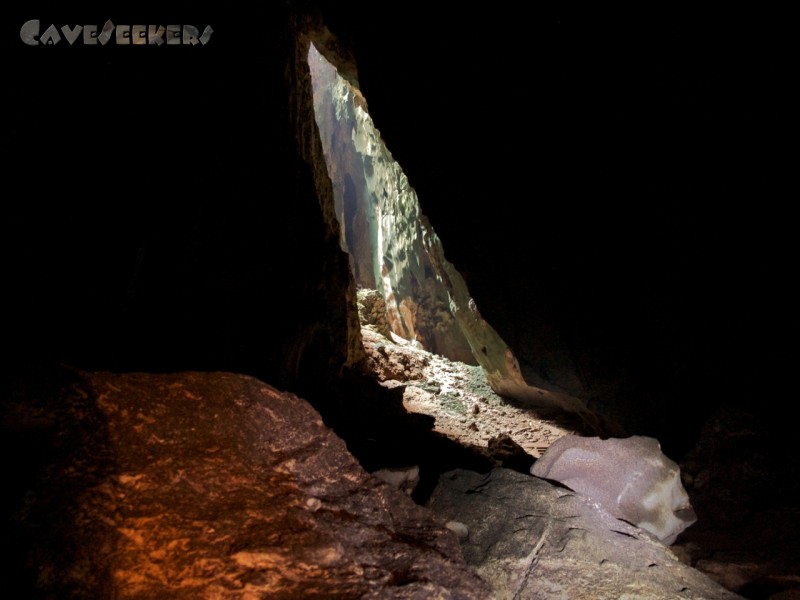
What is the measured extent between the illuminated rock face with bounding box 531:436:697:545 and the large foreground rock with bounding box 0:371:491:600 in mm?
1916

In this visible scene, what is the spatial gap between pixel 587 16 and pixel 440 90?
9.08 feet

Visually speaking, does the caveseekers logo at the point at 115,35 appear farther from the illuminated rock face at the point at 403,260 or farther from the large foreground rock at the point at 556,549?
the large foreground rock at the point at 556,549

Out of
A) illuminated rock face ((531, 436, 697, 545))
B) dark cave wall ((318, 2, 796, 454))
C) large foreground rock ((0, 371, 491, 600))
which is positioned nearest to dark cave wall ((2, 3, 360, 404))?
dark cave wall ((318, 2, 796, 454))

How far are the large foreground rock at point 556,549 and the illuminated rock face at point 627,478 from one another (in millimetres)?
548

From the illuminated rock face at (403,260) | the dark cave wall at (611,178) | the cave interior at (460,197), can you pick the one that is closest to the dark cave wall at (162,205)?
the cave interior at (460,197)

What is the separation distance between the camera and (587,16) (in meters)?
4.92

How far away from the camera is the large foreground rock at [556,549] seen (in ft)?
6.56

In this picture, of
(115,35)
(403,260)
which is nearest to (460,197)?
(115,35)

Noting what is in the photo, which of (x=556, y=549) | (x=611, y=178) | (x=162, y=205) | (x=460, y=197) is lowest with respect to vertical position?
(x=556, y=549)

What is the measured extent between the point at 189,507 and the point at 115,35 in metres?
6.76

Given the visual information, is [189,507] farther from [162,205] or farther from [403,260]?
[403,260]

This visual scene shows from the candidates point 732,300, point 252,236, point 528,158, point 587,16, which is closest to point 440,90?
point 528,158

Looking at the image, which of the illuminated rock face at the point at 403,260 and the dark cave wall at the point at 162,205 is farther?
the illuminated rock face at the point at 403,260

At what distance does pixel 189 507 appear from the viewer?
1.68 meters
